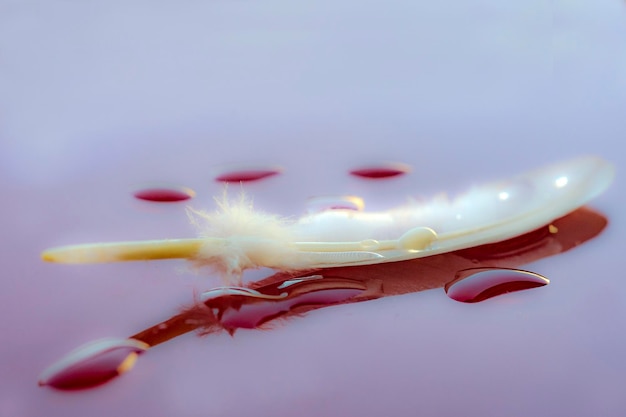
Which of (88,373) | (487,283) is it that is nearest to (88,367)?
(88,373)

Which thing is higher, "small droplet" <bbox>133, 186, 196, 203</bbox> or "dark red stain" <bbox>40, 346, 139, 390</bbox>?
"small droplet" <bbox>133, 186, 196, 203</bbox>

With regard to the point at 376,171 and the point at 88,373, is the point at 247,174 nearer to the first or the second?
the point at 376,171

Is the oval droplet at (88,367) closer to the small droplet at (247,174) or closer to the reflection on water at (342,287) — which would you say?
the reflection on water at (342,287)

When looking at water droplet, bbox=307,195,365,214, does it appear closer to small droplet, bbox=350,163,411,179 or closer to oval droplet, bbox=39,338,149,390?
small droplet, bbox=350,163,411,179

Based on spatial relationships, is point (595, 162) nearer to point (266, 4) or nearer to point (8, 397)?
point (266, 4)

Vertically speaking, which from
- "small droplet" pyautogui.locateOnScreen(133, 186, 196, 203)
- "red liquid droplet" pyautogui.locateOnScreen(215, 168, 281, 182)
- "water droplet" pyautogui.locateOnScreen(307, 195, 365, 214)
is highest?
"red liquid droplet" pyautogui.locateOnScreen(215, 168, 281, 182)

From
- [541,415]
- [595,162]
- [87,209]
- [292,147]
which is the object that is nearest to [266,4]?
[292,147]

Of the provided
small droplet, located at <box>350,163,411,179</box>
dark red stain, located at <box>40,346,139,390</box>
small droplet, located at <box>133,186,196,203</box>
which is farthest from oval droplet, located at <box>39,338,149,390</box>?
small droplet, located at <box>350,163,411,179</box>
